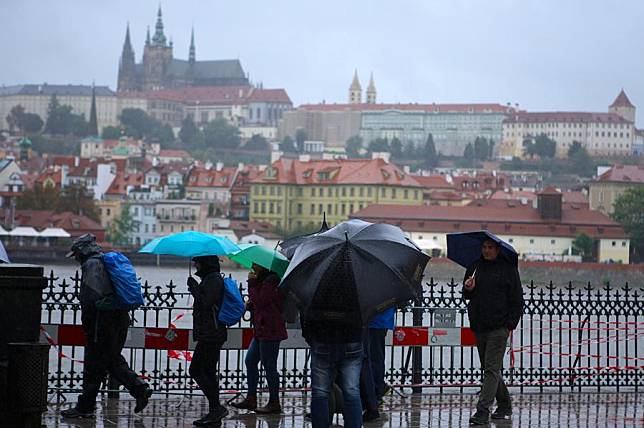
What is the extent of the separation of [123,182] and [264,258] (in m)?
88.0

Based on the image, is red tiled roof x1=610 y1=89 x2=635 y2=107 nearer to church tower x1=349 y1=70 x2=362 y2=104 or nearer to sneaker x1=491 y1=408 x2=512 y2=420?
church tower x1=349 y1=70 x2=362 y2=104

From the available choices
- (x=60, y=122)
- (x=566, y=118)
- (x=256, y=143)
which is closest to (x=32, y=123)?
(x=60, y=122)

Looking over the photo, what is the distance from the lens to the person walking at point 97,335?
30.6ft

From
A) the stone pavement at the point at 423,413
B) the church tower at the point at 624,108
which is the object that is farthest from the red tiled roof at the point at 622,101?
the stone pavement at the point at 423,413

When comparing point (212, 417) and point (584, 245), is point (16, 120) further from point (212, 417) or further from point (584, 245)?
point (212, 417)

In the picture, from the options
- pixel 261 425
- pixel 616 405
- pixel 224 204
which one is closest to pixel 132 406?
pixel 261 425

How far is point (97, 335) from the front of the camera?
30.9 feet

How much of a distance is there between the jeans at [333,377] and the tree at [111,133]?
151 m

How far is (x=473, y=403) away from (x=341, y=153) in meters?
145

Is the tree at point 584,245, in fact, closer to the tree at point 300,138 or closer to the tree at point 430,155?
the tree at point 430,155

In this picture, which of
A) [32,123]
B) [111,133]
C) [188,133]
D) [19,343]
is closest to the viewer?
[19,343]

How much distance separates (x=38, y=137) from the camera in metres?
154

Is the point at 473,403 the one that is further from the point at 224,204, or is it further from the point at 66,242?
the point at 224,204

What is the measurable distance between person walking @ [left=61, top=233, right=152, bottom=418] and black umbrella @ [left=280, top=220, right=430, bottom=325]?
168 cm
